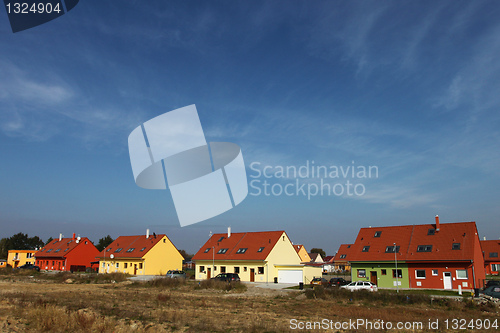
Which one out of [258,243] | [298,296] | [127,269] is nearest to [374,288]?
[298,296]

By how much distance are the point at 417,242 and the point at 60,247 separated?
2412 inches

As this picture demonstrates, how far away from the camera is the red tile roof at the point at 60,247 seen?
6738 cm

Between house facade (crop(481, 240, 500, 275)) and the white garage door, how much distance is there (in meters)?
38.1

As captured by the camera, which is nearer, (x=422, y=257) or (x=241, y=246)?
(x=422, y=257)

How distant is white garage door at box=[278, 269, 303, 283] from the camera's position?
4484 cm

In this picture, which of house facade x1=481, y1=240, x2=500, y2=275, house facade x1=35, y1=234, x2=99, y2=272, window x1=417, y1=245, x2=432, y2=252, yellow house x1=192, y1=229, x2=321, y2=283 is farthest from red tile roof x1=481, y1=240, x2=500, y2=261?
house facade x1=35, y1=234, x2=99, y2=272

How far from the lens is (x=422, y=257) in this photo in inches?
1463

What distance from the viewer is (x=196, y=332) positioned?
14891 mm

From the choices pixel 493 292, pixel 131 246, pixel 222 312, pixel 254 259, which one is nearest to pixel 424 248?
pixel 493 292

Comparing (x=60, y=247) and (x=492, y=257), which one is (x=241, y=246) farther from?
(x=492, y=257)

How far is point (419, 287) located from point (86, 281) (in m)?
34.9

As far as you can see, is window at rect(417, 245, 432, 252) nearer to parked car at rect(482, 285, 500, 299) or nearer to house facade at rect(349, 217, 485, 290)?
house facade at rect(349, 217, 485, 290)

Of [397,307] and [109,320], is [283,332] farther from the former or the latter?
[397,307]

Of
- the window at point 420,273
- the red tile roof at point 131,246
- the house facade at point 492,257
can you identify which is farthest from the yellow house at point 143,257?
the house facade at point 492,257
